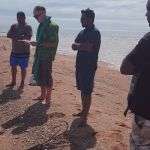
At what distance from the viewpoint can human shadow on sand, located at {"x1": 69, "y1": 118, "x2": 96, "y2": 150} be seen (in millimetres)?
7461

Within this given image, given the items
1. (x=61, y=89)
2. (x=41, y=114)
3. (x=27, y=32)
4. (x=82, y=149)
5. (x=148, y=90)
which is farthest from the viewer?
(x=61, y=89)

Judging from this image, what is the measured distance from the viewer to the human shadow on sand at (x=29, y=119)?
28.7ft

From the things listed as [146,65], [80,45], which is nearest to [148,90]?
[146,65]

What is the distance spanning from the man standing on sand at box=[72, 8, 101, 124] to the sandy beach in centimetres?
43

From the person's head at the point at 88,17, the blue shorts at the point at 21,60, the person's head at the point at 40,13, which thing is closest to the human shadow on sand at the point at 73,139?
the person's head at the point at 88,17

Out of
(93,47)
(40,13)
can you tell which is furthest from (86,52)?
(40,13)

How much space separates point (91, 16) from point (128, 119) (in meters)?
2.30

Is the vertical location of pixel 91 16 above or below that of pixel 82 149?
above

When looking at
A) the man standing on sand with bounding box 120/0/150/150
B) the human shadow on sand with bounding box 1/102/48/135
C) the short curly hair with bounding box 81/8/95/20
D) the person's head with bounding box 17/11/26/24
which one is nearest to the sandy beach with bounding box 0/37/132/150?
the human shadow on sand with bounding box 1/102/48/135

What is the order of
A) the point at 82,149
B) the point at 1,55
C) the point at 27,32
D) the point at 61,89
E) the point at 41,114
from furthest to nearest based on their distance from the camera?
the point at 1,55
the point at 61,89
the point at 27,32
the point at 41,114
the point at 82,149

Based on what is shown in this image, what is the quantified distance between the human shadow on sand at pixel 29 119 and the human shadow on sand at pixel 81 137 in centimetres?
79

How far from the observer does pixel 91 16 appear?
26.3 ft

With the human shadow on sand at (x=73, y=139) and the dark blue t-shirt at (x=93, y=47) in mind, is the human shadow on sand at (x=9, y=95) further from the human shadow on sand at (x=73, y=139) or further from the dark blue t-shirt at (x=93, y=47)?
the dark blue t-shirt at (x=93, y=47)

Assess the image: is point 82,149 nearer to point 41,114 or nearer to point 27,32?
point 41,114
